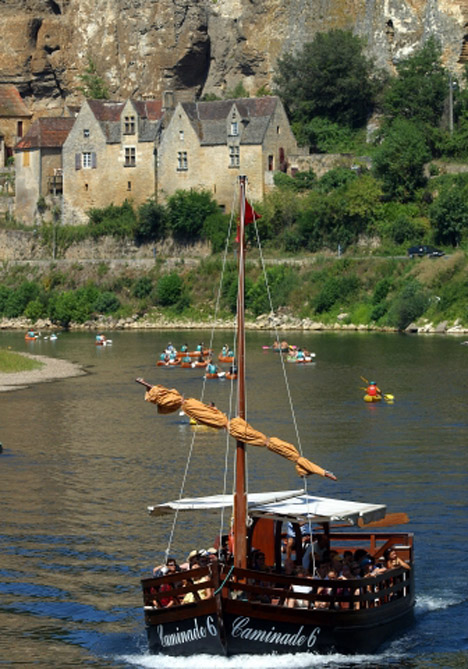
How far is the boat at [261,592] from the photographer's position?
95.5 feet

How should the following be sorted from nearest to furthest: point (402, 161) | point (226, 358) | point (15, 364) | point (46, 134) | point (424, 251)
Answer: point (15, 364), point (226, 358), point (424, 251), point (402, 161), point (46, 134)

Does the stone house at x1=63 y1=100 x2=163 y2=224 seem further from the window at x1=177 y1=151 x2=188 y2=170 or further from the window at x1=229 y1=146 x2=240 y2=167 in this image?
the window at x1=229 y1=146 x2=240 y2=167

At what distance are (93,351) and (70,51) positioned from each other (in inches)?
2109

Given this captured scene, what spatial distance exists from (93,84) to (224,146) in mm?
22460

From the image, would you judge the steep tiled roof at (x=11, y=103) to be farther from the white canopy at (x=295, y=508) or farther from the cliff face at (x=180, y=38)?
the white canopy at (x=295, y=508)

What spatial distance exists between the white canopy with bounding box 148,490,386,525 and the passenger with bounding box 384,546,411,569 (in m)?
0.87

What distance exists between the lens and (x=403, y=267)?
4035 inches

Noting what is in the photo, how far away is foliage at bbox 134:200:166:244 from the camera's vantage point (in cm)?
11788

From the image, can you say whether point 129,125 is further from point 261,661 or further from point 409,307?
point 261,661

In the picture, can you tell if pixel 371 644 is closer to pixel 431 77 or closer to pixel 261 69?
pixel 431 77

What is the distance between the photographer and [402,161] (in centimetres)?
10794

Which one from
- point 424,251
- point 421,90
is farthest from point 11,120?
point 424,251

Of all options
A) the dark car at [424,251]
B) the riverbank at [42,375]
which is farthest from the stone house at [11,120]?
the riverbank at [42,375]

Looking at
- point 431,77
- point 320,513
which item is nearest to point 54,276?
point 431,77
